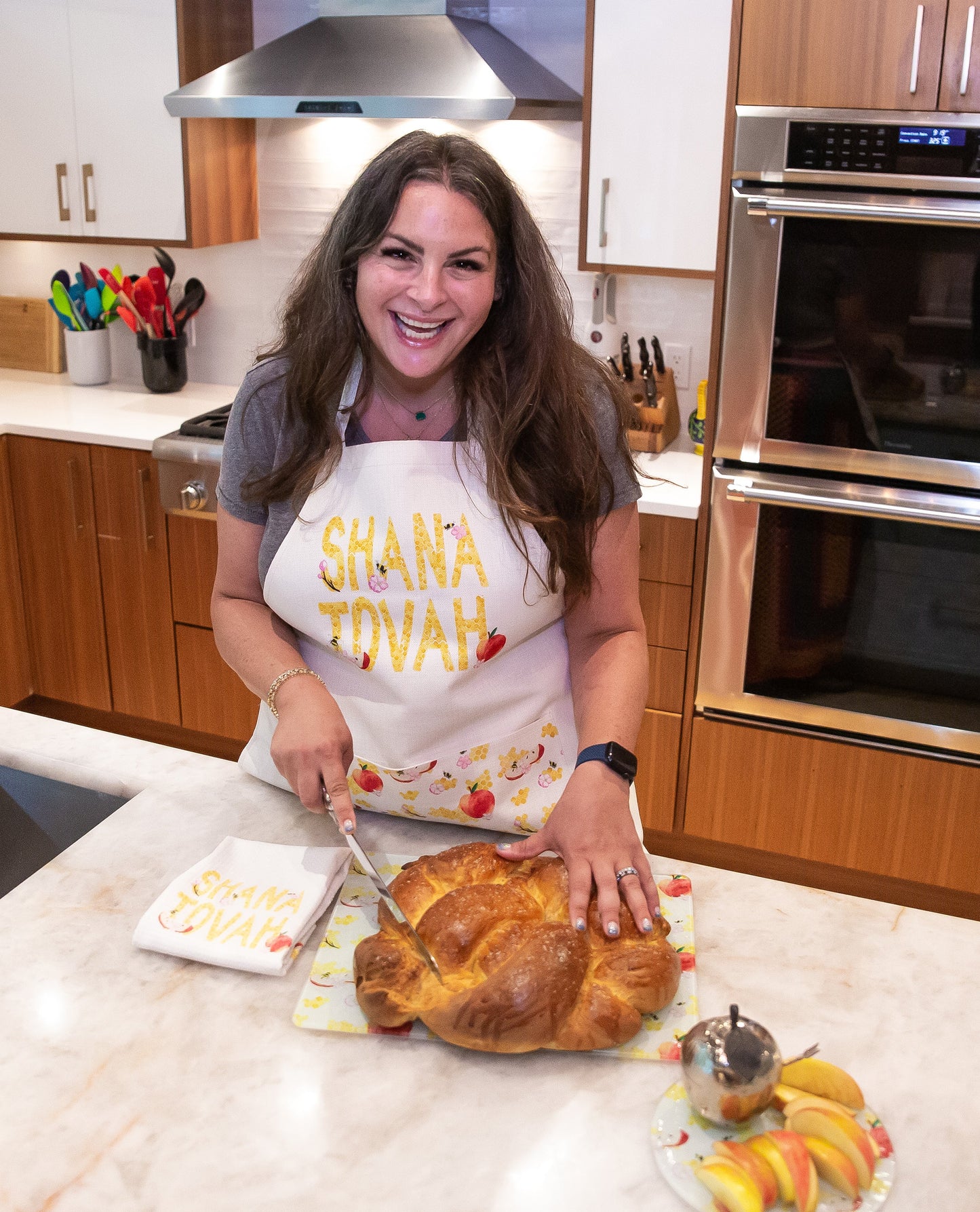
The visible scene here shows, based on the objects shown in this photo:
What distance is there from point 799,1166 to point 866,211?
5.73 ft

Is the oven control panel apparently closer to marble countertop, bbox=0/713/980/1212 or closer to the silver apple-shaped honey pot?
marble countertop, bbox=0/713/980/1212

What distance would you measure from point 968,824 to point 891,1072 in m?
1.60

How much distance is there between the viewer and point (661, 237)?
2.52m

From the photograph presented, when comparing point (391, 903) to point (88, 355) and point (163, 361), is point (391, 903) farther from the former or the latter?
point (88, 355)

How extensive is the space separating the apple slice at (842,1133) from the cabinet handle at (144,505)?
94.4 inches

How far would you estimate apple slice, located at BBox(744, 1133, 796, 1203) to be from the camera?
2.63 feet

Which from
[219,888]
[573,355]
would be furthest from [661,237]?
[219,888]

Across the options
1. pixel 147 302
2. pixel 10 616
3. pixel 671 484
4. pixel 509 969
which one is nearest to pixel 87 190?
pixel 147 302

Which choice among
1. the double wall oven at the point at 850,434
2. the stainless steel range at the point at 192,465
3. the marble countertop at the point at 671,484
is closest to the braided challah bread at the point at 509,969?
the marble countertop at the point at 671,484

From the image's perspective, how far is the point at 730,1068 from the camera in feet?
2.76

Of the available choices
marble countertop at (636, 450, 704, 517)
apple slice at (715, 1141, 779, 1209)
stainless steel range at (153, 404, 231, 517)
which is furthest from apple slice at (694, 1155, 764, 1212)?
stainless steel range at (153, 404, 231, 517)

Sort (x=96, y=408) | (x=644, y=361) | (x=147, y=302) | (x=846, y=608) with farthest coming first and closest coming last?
(x=147, y=302), (x=96, y=408), (x=644, y=361), (x=846, y=608)

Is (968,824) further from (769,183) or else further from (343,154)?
(343,154)

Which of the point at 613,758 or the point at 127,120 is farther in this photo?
the point at 127,120
